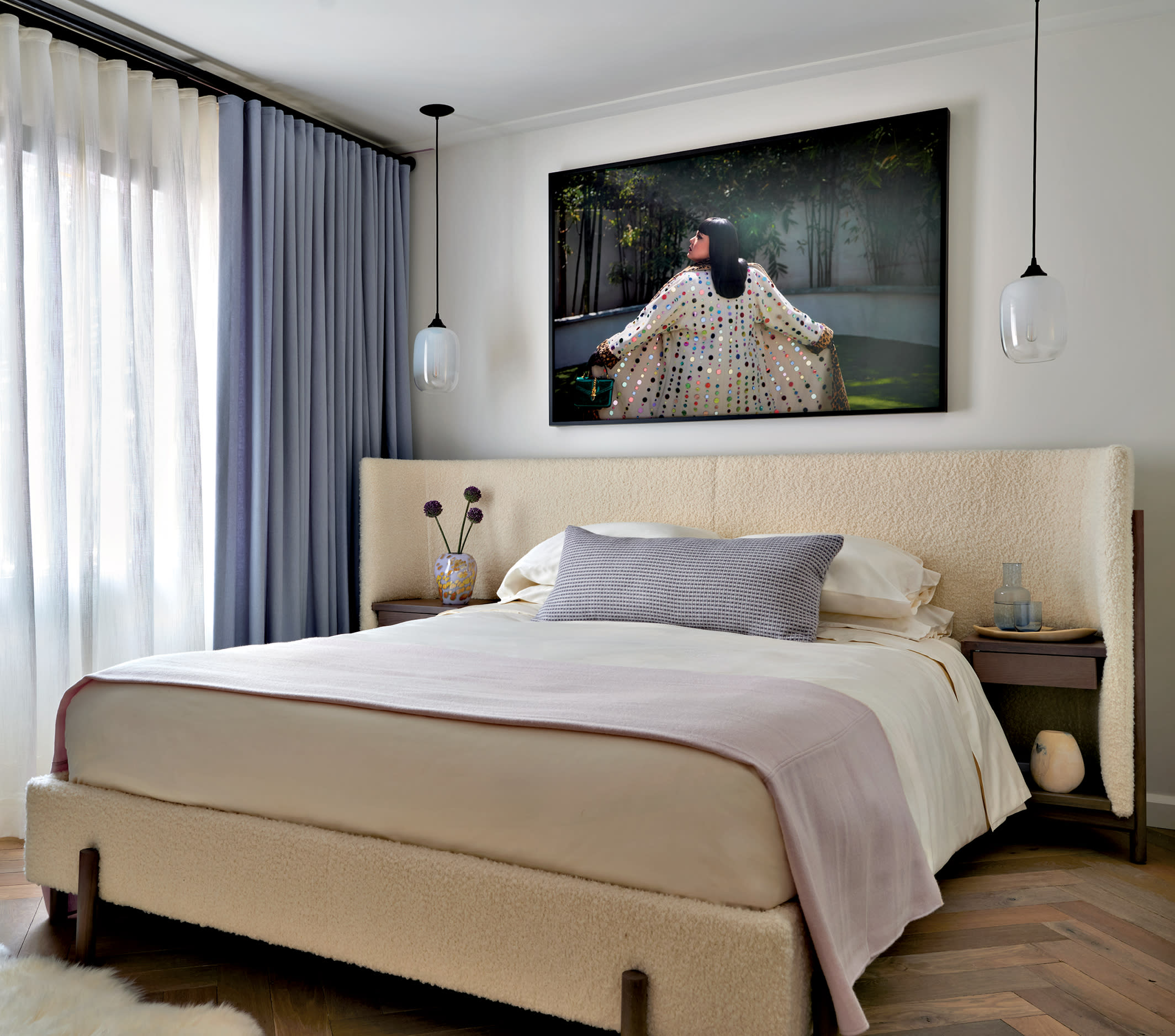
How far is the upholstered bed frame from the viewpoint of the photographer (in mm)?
1496

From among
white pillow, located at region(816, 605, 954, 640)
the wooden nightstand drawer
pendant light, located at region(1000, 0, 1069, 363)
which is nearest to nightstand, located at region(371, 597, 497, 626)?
white pillow, located at region(816, 605, 954, 640)

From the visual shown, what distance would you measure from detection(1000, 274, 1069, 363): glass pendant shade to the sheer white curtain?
256 centimetres

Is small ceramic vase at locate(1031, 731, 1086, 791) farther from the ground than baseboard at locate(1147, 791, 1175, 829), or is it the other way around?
small ceramic vase at locate(1031, 731, 1086, 791)

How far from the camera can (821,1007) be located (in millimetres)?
1524

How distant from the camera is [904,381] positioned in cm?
331

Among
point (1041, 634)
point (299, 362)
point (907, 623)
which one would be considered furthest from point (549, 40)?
point (1041, 634)

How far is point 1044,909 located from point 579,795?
4.45 feet

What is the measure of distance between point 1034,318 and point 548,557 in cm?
166

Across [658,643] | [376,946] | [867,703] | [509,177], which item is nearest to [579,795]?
[376,946]

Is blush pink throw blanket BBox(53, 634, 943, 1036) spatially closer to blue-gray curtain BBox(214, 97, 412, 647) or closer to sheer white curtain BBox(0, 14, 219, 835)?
sheer white curtain BBox(0, 14, 219, 835)

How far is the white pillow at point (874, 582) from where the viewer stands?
9.19ft

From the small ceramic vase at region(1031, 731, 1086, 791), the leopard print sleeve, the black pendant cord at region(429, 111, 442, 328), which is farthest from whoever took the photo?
the black pendant cord at region(429, 111, 442, 328)

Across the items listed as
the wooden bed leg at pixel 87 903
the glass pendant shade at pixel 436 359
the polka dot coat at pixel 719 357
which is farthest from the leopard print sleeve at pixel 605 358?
the wooden bed leg at pixel 87 903

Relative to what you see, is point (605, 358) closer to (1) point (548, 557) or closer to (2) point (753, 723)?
(1) point (548, 557)
